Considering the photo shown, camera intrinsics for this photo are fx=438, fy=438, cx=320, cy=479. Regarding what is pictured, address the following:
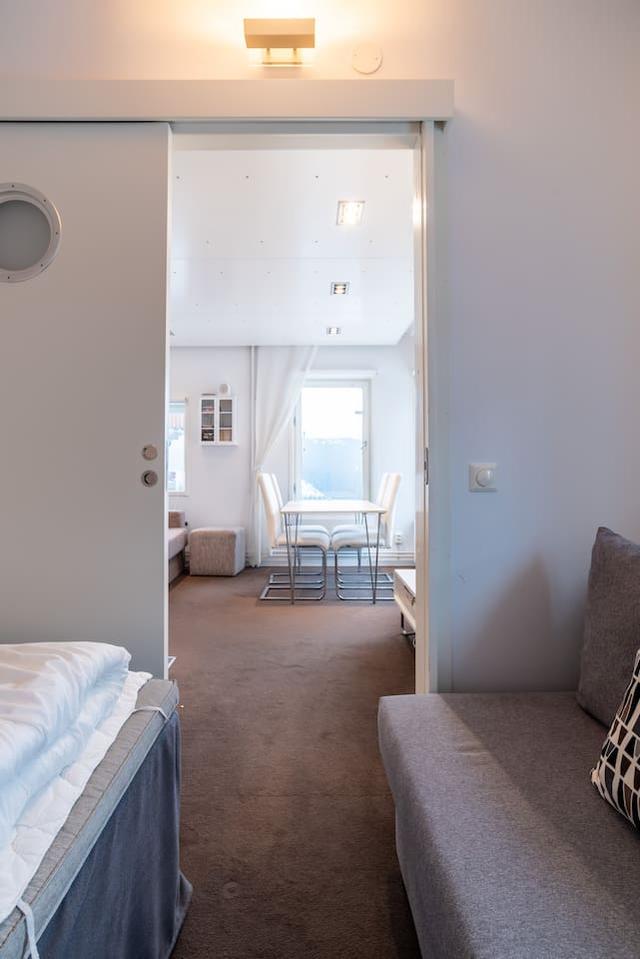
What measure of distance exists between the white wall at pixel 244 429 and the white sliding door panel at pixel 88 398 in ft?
12.4

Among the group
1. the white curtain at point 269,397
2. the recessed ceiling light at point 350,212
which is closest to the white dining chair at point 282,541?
the white curtain at point 269,397

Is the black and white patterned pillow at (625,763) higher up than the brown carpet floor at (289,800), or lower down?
higher up

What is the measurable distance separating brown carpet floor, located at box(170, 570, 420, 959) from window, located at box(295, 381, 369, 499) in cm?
271

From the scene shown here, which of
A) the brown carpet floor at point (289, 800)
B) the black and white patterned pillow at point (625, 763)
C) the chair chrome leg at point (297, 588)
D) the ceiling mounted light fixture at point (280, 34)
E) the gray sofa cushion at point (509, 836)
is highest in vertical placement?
the ceiling mounted light fixture at point (280, 34)

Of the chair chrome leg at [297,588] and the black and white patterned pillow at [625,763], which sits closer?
the black and white patterned pillow at [625,763]

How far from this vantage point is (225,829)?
4.29 feet

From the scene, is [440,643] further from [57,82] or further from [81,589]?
[57,82]

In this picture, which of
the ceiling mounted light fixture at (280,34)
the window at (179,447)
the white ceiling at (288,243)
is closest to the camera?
the ceiling mounted light fixture at (280,34)

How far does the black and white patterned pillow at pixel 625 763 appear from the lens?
2.39 ft

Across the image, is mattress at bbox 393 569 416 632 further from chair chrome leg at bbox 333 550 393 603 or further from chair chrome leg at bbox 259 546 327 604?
chair chrome leg at bbox 259 546 327 604

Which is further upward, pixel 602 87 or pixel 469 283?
pixel 602 87

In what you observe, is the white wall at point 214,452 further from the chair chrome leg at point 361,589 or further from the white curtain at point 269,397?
the chair chrome leg at point 361,589

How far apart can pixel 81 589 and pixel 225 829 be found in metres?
0.84

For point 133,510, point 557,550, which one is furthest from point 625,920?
point 133,510
